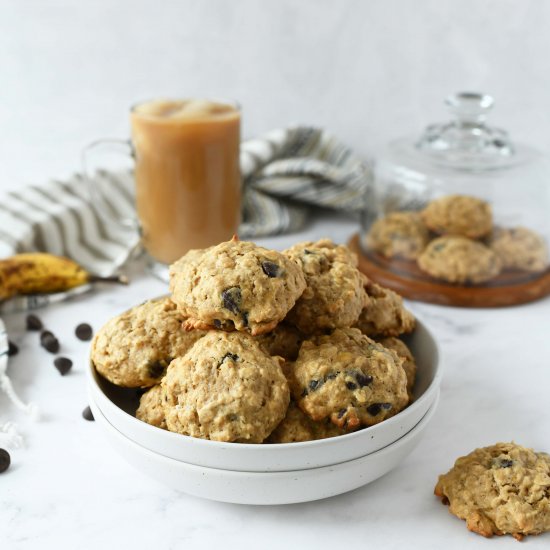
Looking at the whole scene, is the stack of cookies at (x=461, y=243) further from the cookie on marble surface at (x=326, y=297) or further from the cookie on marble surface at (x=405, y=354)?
the cookie on marble surface at (x=326, y=297)

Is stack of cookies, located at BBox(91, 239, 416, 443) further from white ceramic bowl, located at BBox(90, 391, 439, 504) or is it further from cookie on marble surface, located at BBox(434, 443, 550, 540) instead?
cookie on marble surface, located at BBox(434, 443, 550, 540)

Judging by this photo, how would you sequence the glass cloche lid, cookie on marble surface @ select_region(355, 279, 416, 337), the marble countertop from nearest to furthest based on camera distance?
the marble countertop → cookie on marble surface @ select_region(355, 279, 416, 337) → the glass cloche lid

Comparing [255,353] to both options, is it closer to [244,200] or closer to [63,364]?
[63,364]

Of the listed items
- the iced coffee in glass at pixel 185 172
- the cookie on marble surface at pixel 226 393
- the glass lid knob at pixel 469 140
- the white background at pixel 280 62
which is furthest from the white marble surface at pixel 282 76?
the cookie on marble surface at pixel 226 393

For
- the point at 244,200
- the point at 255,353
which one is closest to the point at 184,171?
the point at 244,200

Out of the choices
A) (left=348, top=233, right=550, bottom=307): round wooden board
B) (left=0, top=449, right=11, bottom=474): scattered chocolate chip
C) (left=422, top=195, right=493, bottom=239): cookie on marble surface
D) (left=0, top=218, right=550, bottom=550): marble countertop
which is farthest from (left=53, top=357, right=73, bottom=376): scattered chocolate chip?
(left=422, top=195, right=493, bottom=239): cookie on marble surface

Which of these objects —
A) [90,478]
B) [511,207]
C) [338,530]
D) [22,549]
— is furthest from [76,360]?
[511,207]
